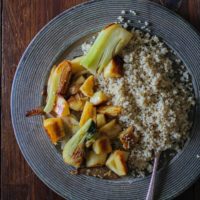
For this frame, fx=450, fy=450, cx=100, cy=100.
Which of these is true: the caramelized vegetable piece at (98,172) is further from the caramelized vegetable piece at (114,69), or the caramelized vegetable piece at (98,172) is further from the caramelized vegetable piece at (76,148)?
the caramelized vegetable piece at (114,69)

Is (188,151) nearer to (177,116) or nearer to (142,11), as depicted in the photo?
(177,116)

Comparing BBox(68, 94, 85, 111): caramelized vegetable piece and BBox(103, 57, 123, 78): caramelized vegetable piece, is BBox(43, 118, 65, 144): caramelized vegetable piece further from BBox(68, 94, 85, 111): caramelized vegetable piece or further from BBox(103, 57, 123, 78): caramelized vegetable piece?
BBox(103, 57, 123, 78): caramelized vegetable piece

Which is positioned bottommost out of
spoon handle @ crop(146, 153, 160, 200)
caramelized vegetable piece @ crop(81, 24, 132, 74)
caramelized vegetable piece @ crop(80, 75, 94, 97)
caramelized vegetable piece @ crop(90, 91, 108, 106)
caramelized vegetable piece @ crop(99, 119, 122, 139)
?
spoon handle @ crop(146, 153, 160, 200)

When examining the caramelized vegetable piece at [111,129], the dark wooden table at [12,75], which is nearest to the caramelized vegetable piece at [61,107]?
the caramelized vegetable piece at [111,129]

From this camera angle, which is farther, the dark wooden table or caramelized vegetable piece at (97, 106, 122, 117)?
the dark wooden table

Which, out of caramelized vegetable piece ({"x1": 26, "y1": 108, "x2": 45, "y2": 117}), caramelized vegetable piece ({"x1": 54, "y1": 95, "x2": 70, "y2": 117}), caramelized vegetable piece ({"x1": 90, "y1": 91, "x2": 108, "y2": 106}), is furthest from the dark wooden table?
caramelized vegetable piece ({"x1": 90, "y1": 91, "x2": 108, "y2": 106})

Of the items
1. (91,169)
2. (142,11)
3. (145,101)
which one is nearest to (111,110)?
(145,101)

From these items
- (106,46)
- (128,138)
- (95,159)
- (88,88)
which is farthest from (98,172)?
(106,46)
